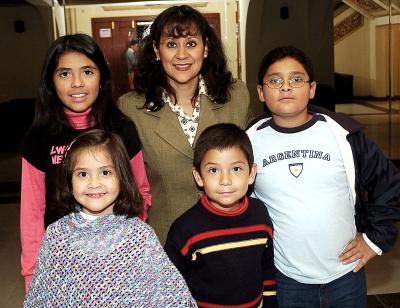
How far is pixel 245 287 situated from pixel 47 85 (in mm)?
1153

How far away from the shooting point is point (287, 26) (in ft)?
27.8

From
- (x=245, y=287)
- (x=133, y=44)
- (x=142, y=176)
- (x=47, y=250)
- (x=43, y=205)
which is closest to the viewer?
(x=47, y=250)

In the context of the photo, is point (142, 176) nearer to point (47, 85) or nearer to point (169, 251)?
point (169, 251)

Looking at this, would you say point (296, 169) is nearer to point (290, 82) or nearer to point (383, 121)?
point (290, 82)

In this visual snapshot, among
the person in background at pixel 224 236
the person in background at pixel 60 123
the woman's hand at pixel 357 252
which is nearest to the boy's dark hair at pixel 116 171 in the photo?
the person in background at pixel 60 123

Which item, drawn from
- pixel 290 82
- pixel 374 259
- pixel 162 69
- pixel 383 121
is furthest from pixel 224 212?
pixel 383 121

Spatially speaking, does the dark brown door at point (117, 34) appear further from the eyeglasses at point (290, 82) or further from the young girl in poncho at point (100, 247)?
the young girl in poncho at point (100, 247)

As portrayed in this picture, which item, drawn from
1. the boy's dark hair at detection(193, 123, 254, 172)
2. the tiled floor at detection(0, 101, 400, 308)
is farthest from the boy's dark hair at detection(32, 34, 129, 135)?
the tiled floor at detection(0, 101, 400, 308)

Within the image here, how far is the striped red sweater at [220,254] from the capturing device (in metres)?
1.83

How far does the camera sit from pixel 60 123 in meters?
2.04

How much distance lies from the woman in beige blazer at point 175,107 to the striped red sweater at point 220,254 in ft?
1.11

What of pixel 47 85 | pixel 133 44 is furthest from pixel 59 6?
pixel 47 85

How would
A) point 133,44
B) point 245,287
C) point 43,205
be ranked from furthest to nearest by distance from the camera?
point 133,44 < point 43,205 < point 245,287

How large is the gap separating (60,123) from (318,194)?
3.55 feet
